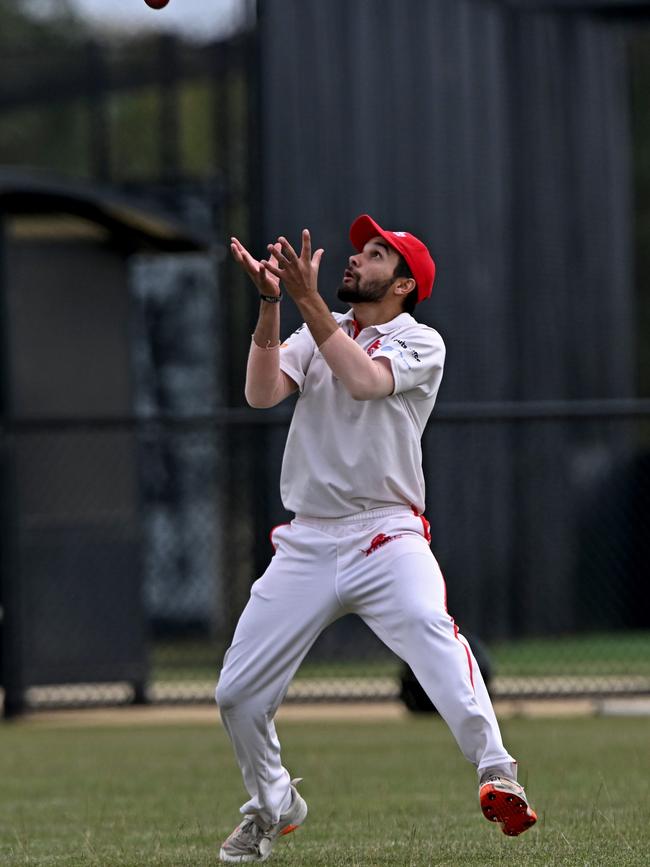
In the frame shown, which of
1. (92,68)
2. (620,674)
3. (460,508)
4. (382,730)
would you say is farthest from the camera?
(92,68)

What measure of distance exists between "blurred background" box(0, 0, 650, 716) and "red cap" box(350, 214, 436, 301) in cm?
588

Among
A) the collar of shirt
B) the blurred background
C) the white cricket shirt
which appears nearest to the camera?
the white cricket shirt

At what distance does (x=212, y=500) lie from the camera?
17250mm

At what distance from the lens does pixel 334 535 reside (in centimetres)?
581

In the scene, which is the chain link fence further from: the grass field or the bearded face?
the bearded face

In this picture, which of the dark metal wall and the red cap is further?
the dark metal wall

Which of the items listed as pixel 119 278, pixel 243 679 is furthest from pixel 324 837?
pixel 119 278

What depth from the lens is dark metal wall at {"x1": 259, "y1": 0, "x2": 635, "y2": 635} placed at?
16031mm

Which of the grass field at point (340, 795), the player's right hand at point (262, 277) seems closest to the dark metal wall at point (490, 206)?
the grass field at point (340, 795)

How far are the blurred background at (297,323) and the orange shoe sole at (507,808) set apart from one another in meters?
6.74

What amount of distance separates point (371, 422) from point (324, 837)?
5.28ft

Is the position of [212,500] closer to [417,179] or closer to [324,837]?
[417,179]

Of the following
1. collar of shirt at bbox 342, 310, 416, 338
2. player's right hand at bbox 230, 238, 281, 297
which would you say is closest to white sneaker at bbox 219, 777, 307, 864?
collar of shirt at bbox 342, 310, 416, 338

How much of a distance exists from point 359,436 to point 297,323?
9.66 m
